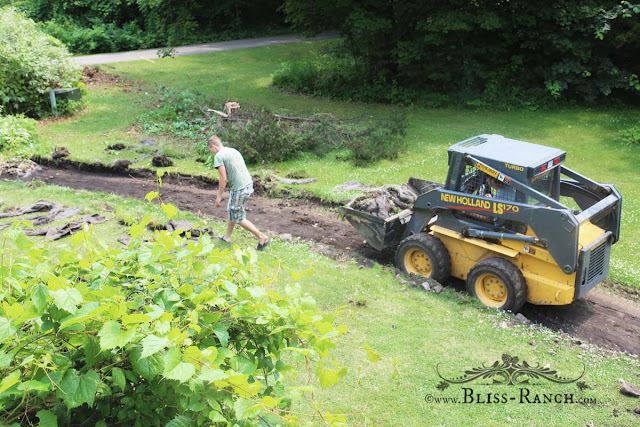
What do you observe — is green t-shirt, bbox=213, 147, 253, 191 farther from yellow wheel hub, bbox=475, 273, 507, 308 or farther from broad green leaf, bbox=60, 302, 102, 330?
broad green leaf, bbox=60, 302, 102, 330

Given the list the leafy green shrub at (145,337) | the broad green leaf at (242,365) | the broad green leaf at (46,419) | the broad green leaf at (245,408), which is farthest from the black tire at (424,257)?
the broad green leaf at (46,419)

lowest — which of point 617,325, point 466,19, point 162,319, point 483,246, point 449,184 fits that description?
point 617,325

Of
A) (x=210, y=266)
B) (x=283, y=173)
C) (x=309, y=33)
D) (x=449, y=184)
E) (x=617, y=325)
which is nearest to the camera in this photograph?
(x=210, y=266)

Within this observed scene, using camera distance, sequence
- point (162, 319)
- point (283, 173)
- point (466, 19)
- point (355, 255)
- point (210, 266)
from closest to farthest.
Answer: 1. point (162, 319)
2. point (210, 266)
3. point (355, 255)
4. point (283, 173)
5. point (466, 19)

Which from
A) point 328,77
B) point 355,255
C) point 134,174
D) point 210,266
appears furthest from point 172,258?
point 328,77

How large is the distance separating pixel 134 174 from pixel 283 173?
3592mm

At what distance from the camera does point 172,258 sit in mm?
3254

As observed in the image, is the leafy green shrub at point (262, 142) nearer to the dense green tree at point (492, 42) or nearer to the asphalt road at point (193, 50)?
the dense green tree at point (492, 42)

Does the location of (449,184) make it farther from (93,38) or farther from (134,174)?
(93,38)

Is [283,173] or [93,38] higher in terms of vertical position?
[93,38]

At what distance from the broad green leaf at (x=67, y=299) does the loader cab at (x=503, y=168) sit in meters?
6.69

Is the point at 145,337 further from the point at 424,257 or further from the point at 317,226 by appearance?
the point at 317,226

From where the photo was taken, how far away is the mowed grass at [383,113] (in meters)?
13.1

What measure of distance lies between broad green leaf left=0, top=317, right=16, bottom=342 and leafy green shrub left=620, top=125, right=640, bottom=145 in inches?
656
